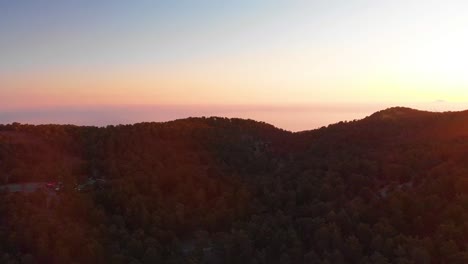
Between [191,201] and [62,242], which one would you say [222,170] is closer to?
[191,201]

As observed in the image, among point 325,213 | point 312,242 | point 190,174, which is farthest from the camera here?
point 190,174

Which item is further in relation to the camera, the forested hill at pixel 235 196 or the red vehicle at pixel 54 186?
the red vehicle at pixel 54 186

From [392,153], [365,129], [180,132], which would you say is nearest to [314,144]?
[365,129]

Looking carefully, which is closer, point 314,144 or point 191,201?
point 191,201

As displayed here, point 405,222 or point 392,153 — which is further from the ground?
point 392,153

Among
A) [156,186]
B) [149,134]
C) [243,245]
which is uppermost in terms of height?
[149,134]

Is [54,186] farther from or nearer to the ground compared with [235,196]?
farther from the ground

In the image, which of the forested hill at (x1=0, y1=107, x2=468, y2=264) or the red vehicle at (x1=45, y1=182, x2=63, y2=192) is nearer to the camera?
the forested hill at (x1=0, y1=107, x2=468, y2=264)

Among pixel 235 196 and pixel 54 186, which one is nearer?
pixel 54 186
